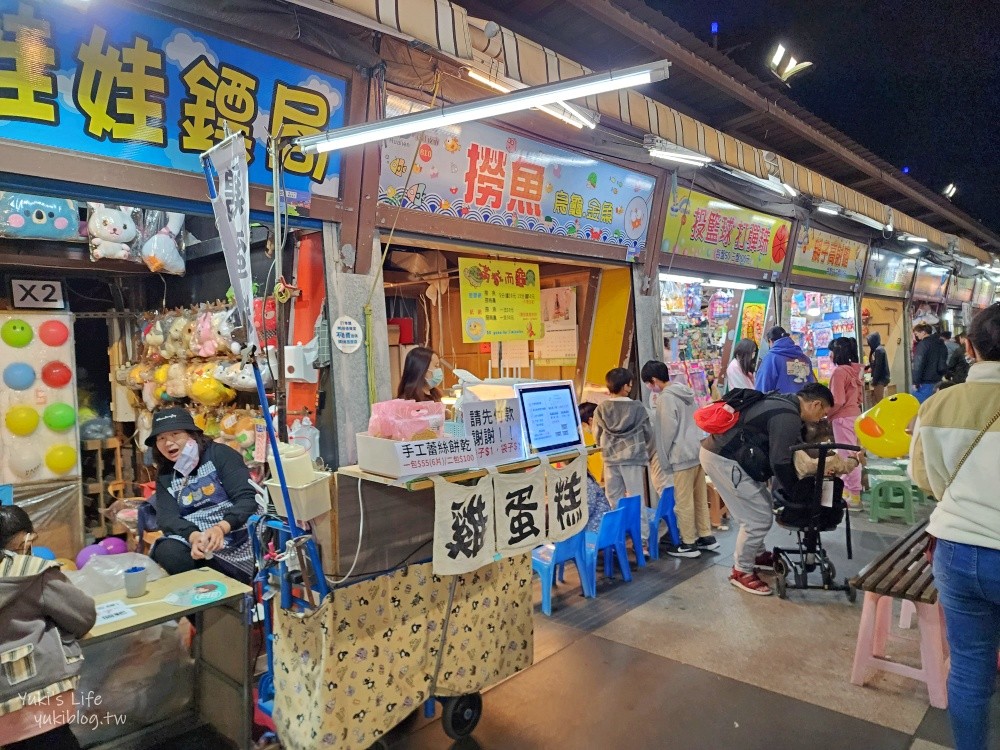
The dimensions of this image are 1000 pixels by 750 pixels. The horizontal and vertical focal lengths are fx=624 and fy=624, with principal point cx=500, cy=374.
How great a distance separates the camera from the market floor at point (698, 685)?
11.2 feet

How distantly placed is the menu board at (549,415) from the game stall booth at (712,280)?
180 inches

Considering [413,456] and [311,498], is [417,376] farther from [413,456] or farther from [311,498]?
[311,498]

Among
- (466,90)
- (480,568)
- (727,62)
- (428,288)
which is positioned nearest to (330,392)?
(480,568)

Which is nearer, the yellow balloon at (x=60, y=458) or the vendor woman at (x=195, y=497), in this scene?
the vendor woman at (x=195, y=497)

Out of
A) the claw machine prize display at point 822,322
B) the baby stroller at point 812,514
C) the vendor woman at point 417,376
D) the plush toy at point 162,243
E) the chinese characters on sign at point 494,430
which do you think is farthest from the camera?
the claw machine prize display at point 822,322

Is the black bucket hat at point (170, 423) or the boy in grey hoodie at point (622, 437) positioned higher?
the black bucket hat at point (170, 423)

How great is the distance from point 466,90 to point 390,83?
80cm

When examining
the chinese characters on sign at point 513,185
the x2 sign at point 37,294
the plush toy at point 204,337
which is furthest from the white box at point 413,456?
the x2 sign at point 37,294

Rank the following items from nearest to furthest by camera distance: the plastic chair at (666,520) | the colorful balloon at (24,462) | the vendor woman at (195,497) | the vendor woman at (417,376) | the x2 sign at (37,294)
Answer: the vendor woman at (195,497)
the vendor woman at (417,376)
the colorful balloon at (24,462)
the plastic chair at (666,520)
the x2 sign at (37,294)

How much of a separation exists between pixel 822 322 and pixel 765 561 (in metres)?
8.64

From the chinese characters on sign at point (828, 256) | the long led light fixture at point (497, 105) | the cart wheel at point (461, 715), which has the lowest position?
the cart wheel at point (461, 715)

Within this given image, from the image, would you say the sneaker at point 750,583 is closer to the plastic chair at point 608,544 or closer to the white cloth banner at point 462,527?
the plastic chair at point 608,544

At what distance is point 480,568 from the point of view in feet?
11.7

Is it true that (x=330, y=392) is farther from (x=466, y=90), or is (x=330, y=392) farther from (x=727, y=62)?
(x=727, y=62)
